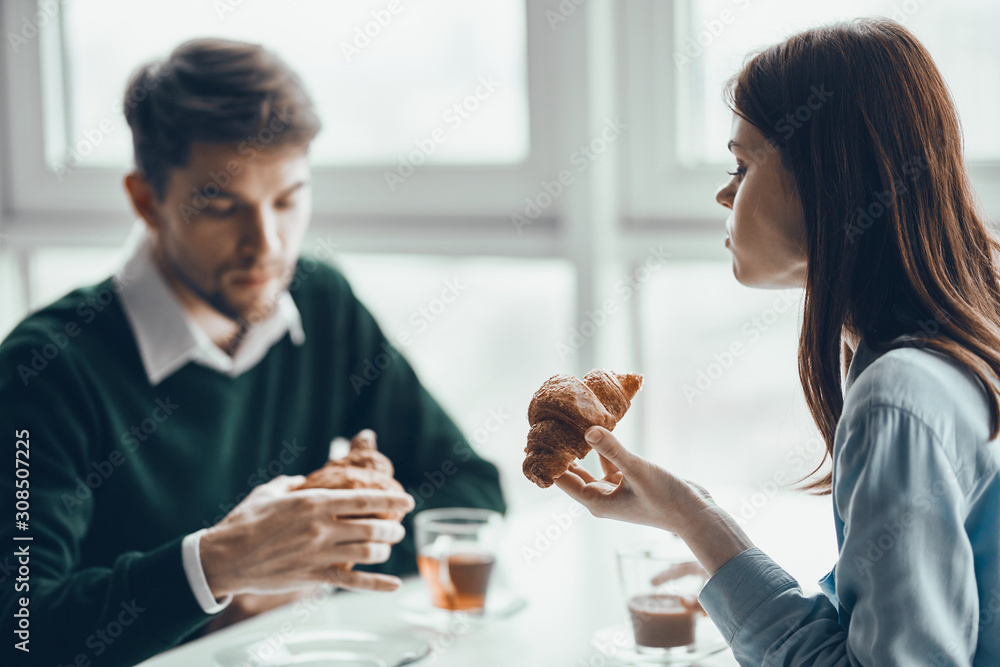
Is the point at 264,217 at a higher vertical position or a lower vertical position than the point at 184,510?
higher

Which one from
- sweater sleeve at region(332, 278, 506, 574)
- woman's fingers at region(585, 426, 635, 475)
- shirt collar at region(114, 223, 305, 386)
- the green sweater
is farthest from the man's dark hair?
woman's fingers at region(585, 426, 635, 475)

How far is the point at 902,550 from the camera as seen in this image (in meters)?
0.69

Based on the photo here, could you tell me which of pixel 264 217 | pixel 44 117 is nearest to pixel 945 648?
pixel 264 217

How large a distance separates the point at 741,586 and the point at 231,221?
905 mm

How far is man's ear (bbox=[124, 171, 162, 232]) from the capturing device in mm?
1410

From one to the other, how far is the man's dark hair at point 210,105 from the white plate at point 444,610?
67 centimetres

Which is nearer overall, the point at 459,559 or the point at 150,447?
the point at 459,559

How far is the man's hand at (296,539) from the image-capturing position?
109cm

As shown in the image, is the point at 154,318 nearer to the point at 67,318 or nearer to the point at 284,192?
the point at 67,318

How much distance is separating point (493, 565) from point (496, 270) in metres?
1.00

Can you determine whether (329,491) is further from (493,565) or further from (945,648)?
(945,648)

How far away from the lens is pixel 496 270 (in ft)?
6.88

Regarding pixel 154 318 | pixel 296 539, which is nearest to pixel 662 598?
pixel 296 539

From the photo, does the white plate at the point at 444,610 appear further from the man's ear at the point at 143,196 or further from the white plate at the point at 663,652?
the man's ear at the point at 143,196
